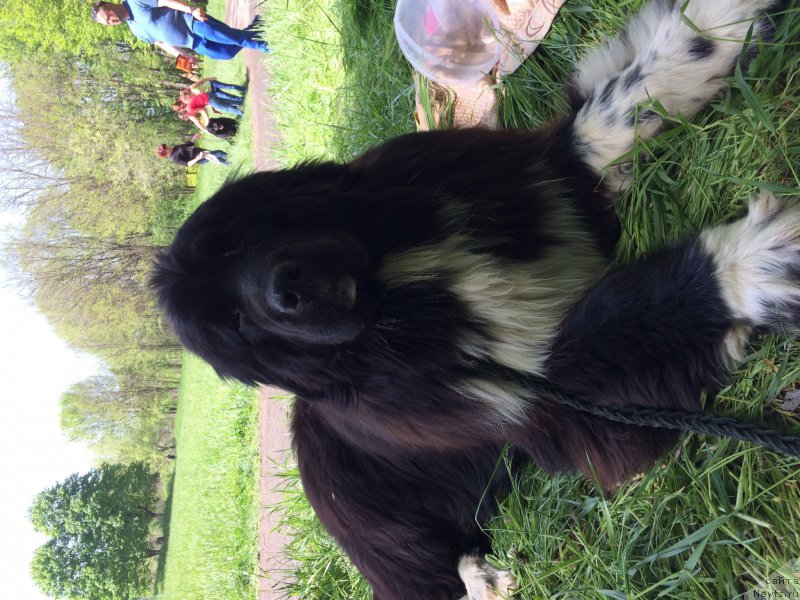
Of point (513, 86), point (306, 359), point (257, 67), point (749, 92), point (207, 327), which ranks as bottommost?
point (257, 67)

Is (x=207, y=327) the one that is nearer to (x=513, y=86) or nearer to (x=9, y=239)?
(x=513, y=86)

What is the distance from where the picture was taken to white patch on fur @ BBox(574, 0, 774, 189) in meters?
2.36

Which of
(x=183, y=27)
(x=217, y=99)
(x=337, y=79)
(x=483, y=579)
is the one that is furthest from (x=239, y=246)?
(x=217, y=99)

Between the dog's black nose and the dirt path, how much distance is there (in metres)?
3.88

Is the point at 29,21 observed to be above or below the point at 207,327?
below

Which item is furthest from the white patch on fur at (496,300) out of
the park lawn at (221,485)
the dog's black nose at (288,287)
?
the park lawn at (221,485)

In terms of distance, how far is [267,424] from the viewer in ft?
25.7

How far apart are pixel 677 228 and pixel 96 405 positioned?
2916cm

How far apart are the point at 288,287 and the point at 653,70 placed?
5.64ft

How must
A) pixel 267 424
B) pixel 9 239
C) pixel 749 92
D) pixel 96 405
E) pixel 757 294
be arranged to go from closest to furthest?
1. pixel 757 294
2. pixel 749 92
3. pixel 267 424
4. pixel 9 239
5. pixel 96 405

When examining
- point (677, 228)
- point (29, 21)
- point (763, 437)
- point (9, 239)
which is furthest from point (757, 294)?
point (29, 21)

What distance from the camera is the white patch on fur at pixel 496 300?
2.50 meters

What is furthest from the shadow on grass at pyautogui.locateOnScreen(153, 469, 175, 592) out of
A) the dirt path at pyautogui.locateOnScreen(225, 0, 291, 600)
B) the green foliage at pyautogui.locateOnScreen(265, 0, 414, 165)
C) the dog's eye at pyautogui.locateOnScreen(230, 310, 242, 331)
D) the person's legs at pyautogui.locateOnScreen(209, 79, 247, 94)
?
the dog's eye at pyautogui.locateOnScreen(230, 310, 242, 331)

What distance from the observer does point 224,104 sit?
508 inches
